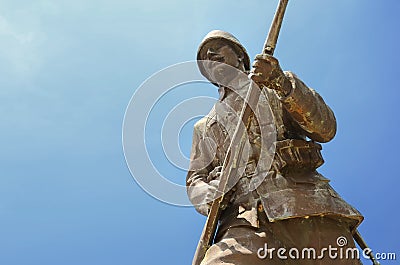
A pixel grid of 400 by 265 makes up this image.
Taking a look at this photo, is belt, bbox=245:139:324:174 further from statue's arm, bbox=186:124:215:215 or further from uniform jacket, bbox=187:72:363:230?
statue's arm, bbox=186:124:215:215

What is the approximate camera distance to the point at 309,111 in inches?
201

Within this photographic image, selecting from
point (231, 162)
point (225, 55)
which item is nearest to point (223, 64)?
point (225, 55)

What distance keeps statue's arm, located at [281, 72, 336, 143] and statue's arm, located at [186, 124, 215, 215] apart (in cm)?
100

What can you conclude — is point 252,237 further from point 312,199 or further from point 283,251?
point 312,199

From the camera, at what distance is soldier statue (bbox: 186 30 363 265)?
4.78m

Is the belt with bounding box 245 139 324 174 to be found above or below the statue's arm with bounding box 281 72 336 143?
below

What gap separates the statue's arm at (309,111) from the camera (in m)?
5.04

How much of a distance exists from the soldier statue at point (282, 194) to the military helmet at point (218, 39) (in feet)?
1.60

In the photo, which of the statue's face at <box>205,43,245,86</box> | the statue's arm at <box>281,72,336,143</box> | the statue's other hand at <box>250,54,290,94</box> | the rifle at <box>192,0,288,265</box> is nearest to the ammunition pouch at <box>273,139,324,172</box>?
the statue's arm at <box>281,72,336,143</box>

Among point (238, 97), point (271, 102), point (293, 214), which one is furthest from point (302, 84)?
point (293, 214)

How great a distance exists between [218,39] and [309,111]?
4.43ft

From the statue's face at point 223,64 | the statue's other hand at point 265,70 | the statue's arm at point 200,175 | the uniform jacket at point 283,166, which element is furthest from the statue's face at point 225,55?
the statue's other hand at point 265,70

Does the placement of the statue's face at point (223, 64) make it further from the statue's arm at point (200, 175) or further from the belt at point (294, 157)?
the belt at point (294, 157)

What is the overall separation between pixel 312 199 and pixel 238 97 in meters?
1.32
